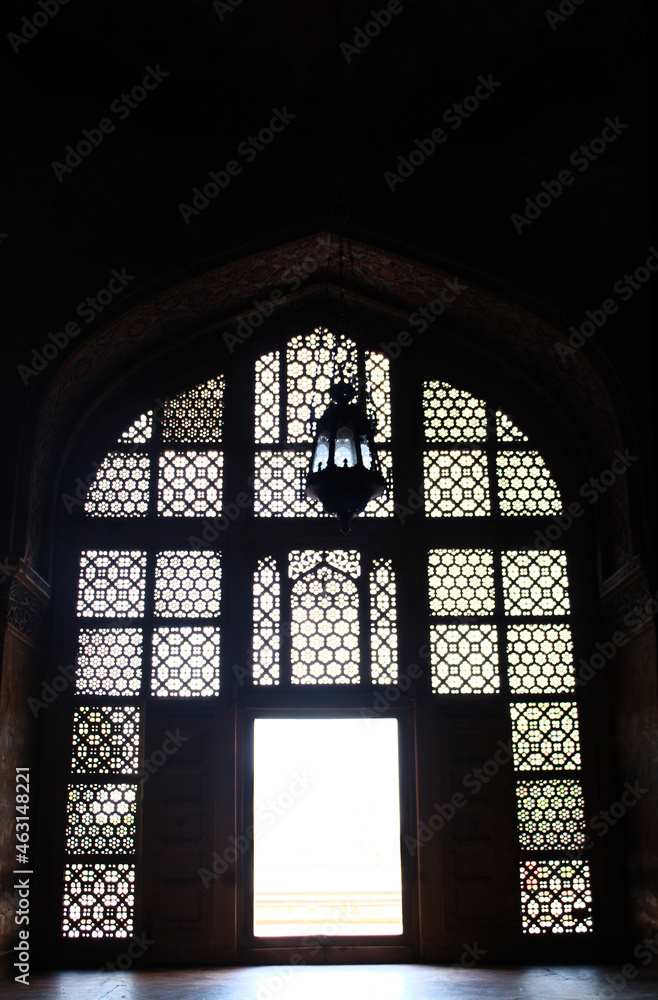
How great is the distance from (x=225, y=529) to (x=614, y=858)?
140 inches

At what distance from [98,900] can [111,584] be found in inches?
85.0

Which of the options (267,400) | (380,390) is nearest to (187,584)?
(267,400)

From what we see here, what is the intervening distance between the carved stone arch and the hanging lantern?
2.09 meters

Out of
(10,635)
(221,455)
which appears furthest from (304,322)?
(10,635)

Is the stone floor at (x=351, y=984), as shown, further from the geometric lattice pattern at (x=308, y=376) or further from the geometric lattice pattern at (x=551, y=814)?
the geometric lattice pattern at (x=308, y=376)

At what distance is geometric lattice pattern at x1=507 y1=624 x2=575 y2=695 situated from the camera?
21.6 feet

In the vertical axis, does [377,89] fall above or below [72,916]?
above

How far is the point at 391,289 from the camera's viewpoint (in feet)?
23.4

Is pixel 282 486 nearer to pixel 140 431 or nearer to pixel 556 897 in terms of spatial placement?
pixel 140 431

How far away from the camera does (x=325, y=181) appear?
661 centimetres

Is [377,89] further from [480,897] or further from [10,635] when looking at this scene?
[480,897]

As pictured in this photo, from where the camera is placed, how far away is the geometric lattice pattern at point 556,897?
6074 mm

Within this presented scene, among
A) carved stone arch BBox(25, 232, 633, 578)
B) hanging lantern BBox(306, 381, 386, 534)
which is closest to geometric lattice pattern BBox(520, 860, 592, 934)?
carved stone arch BBox(25, 232, 633, 578)

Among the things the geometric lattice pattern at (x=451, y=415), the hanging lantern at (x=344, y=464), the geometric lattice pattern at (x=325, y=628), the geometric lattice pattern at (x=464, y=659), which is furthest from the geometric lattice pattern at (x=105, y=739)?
the geometric lattice pattern at (x=451, y=415)
